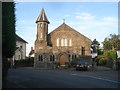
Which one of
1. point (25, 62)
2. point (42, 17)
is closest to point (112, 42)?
point (42, 17)

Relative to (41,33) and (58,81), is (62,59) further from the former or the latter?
(58,81)

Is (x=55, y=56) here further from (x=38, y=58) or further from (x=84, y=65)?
(x=84, y=65)

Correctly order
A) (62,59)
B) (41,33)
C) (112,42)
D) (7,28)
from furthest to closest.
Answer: (112,42), (41,33), (62,59), (7,28)

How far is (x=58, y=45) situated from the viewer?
46.3 m

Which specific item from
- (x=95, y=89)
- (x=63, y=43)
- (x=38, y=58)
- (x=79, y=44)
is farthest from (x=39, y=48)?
(x=95, y=89)

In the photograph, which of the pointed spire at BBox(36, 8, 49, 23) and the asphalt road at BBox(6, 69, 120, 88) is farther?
the pointed spire at BBox(36, 8, 49, 23)

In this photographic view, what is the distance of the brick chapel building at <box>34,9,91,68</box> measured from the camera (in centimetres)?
4522

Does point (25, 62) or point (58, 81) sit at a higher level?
point (58, 81)

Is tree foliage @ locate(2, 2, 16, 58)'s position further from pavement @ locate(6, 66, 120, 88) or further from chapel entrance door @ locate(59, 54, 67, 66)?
chapel entrance door @ locate(59, 54, 67, 66)

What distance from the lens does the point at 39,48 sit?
151 feet

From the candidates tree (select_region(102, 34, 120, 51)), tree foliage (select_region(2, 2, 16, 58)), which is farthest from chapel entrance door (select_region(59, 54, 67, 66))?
tree foliage (select_region(2, 2, 16, 58))

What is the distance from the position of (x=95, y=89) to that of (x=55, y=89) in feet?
7.84

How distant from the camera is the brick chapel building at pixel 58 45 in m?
45.2

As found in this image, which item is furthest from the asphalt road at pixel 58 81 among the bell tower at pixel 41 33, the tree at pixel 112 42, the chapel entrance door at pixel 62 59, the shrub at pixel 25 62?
the tree at pixel 112 42
